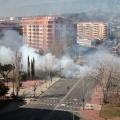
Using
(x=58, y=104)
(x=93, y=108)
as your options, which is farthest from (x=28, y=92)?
(x=93, y=108)

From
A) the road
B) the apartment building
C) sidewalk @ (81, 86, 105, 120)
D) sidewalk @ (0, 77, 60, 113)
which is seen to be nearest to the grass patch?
sidewalk @ (81, 86, 105, 120)

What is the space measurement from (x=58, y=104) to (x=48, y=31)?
38.7 m

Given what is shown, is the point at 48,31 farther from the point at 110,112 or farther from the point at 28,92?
the point at 110,112

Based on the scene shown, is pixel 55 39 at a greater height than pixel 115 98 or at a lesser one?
greater

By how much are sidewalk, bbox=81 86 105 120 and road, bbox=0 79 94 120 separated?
0.52 metres

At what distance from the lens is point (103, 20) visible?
101 metres

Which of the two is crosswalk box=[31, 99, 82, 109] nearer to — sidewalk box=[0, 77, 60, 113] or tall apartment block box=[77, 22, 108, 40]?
sidewalk box=[0, 77, 60, 113]

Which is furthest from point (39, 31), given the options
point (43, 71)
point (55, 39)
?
point (43, 71)

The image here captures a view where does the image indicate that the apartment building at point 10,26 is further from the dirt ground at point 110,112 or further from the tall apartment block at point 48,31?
the dirt ground at point 110,112

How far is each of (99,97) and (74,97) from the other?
105 inches

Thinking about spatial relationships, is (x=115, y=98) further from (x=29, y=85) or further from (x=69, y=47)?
(x=69, y=47)

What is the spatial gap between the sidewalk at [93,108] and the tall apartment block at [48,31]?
107 ft

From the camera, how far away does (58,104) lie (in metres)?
28.9

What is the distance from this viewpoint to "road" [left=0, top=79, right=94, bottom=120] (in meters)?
25.2
